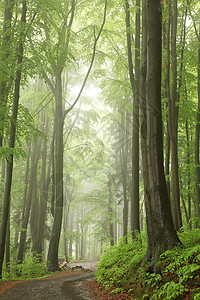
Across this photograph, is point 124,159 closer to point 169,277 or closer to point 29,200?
point 29,200

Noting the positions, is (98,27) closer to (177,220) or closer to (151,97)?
(151,97)

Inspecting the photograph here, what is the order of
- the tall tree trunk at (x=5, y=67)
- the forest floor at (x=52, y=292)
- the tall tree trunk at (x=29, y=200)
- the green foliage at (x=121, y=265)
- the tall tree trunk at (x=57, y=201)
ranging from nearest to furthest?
the forest floor at (x=52, y=292)
the green foliage at (x=121, y=265)
the tall tree trunk at (x=5, y=67)
the tall tree trunk at (x=57, y=201)
the tall tree trunk at (x=29, y=200)

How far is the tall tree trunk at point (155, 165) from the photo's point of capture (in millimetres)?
5090

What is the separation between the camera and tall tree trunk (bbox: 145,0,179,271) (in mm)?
5090

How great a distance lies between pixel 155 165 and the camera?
5395 mm

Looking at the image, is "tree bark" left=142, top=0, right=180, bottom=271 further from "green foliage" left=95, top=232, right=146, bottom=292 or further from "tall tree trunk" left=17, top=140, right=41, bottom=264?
"tall tree trunk" left=17, top=140, right=41, bottom=264

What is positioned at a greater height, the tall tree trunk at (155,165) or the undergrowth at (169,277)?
the tall tree trunk at (155,165)

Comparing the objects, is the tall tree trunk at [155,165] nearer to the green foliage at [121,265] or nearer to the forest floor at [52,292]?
the green foliage at [121,265]

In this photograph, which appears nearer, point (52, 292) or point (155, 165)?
point (155, 165)

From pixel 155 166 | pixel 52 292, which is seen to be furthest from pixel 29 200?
pixel 155 166

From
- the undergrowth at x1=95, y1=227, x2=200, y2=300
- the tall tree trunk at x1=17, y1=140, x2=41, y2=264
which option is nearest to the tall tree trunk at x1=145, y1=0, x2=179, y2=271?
the undergrowth at x1=95, y1=227, x2=200, y2=300

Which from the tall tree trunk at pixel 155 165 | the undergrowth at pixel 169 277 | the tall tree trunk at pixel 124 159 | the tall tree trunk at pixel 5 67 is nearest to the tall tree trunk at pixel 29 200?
the tall tree trunk at pixel 124 159

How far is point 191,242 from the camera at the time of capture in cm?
522

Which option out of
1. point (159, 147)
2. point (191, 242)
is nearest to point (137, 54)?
point (159, 147)
